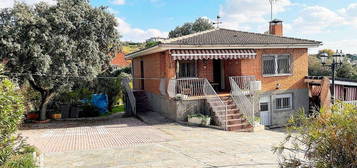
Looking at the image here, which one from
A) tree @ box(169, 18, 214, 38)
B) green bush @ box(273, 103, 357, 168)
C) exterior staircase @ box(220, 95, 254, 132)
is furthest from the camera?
tree @ box(169, 18, 214, 38)

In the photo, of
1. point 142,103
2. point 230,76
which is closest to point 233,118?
point 230,76

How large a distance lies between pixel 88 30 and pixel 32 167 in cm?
1598

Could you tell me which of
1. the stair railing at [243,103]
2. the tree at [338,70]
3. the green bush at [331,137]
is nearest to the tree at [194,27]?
the tree at [338,70]

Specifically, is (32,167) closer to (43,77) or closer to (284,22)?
(43,77)

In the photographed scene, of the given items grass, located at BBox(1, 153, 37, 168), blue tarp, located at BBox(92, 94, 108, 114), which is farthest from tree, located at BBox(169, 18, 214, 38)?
grass, located at BBox(1, 153, 37, 168)

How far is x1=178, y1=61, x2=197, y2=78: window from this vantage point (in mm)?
25631

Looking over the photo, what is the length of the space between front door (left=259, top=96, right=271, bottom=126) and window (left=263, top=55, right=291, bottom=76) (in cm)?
256

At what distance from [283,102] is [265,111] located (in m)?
2.30

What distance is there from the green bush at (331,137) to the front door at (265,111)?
20131mm

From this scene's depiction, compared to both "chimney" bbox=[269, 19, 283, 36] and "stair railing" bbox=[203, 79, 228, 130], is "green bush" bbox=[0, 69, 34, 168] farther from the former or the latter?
"chimney" bbox=[269, 19, 283, 36]

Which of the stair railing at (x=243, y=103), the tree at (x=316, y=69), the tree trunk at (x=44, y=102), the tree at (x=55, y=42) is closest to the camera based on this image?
the tree at (x=55, y=42)

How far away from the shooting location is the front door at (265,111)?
1057 inches

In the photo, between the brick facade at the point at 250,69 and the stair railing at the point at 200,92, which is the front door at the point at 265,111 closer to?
the brick facade at the point at 250,69

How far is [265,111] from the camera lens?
88.7 ft
